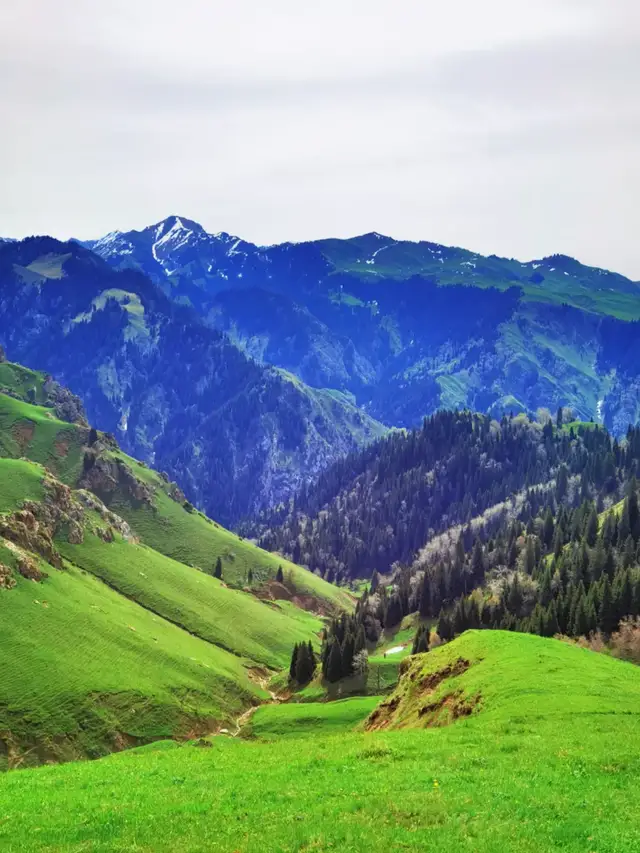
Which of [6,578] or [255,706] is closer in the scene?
[6,578]

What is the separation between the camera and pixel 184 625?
198 m

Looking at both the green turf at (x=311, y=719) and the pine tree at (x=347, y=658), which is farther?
the pine tree at (x=347, y=658)

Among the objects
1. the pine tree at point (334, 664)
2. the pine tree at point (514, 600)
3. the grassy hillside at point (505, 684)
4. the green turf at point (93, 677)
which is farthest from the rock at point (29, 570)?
the pine tree at point (514, 600)

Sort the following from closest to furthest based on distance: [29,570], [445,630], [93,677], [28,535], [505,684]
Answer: [505,684]
[93,677]
[29,570]
[28,535]
[445,630]

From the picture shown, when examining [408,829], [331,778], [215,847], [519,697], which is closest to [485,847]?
[408,829]

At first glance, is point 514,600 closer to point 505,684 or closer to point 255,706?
point 255,706

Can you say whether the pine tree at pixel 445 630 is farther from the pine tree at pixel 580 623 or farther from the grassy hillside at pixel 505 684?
the grassy hillside at pixel 505 684

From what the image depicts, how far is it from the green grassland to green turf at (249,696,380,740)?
7389cm

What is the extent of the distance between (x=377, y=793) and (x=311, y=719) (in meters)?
103

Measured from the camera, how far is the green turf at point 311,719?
128250 millimetres

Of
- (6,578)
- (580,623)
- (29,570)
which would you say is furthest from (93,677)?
(580,623)

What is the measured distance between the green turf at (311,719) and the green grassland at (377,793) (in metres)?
73.9

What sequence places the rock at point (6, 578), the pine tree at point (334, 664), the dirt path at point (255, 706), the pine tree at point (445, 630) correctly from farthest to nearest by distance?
the pine tree at point (445, 630), the pine tree at point (334, 664), the rock at point (6, 578), the dirt path at point (255, 706)

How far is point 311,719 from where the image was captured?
133 meters
